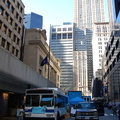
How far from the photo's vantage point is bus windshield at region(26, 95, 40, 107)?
1511 centimetres

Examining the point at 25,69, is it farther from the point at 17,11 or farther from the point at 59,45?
the point at 59,45

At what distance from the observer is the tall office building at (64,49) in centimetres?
15800

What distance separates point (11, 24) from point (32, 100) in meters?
31.7

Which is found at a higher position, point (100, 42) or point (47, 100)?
point (100, 42)

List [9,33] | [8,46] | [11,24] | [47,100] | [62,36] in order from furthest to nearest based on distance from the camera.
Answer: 1. [62,36]
2. [11,24]
3. [9,33]
4. [8,46]
5. [47,100]

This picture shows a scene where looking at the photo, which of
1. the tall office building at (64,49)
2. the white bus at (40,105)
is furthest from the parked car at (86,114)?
the tall office building at (64,49)

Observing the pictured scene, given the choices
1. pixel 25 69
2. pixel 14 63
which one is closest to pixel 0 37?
pixel 25 69

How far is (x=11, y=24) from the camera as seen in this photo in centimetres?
4303

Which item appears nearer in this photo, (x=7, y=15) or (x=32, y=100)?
(x=32, y=100)

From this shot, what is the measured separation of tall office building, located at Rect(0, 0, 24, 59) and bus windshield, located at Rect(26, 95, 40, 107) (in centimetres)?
2508

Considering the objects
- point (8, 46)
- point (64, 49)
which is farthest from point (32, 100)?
point (64, 49)

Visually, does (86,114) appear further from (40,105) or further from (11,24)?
(11,24)

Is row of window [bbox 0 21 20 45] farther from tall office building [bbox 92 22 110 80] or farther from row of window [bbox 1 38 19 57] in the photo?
tall office building [bbox 92 22 110 80]

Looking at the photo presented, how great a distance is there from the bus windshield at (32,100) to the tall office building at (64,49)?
13634 centimetres
